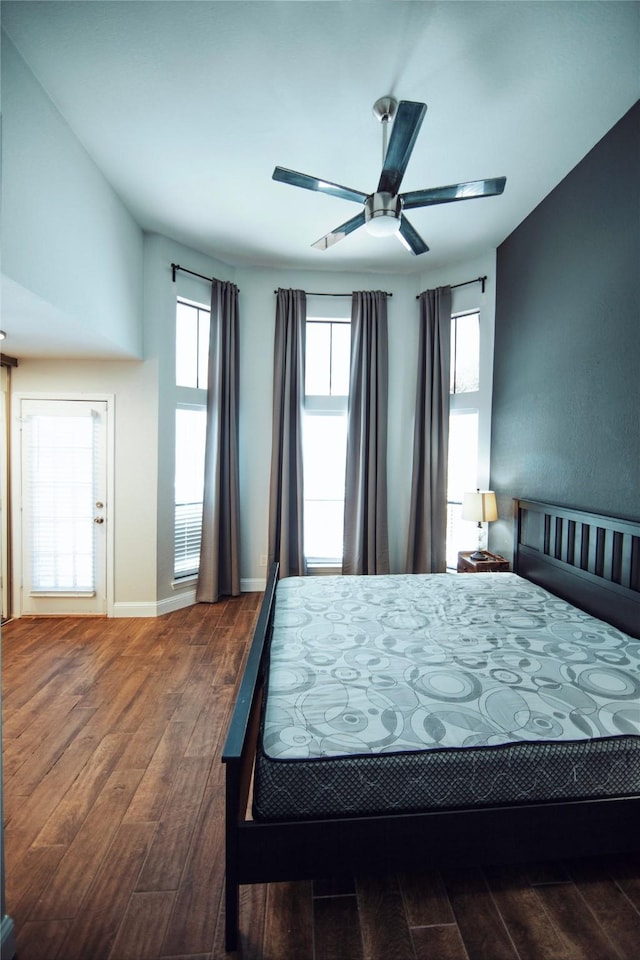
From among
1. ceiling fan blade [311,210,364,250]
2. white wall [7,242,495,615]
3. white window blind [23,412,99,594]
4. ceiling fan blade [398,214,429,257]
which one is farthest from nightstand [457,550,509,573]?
white window blind [23,412,99,594]

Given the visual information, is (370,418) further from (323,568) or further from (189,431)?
(189,431)

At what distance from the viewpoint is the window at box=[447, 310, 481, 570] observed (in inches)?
167

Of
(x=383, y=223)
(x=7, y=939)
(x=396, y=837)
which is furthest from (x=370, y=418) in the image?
(x=7, y=939)

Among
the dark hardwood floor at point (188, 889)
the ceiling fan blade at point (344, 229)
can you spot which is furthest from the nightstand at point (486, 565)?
the ceiling fan blade at point (344, 229)

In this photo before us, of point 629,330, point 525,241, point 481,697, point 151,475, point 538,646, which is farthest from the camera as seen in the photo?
point 151,475

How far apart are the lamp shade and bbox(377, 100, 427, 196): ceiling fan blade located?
2461 millimetres

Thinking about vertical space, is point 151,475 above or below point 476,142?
below

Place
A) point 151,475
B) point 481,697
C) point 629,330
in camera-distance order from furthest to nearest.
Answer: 1. point 151,475
2. point 629,330
3. point 481,697

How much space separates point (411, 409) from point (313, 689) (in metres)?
3.43

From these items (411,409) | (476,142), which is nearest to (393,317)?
(411,409)

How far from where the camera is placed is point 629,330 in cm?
236

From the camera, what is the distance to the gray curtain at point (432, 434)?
4.29m

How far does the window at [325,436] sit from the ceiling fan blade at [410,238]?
1806mm

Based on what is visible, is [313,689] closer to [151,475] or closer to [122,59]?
[151,475]
